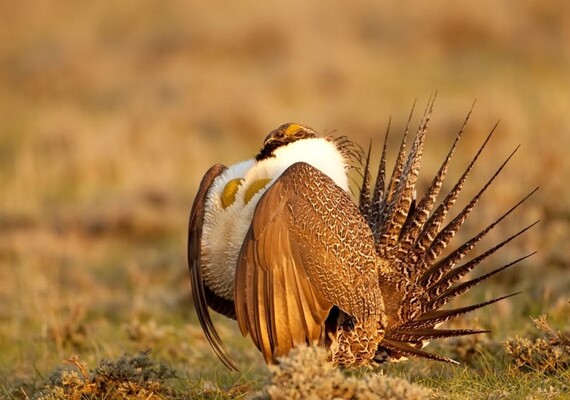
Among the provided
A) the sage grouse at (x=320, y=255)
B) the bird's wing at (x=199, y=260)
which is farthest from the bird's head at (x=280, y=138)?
the bird's wing at (x=199, y=260)

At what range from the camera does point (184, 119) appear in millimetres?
14180

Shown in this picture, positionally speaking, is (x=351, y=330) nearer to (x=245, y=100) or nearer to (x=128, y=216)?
(x=128, y=216)

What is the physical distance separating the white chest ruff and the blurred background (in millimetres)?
1367

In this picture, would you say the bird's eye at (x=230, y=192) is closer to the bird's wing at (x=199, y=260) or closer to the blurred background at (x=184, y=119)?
the bird's wing at (x=199, y=260)

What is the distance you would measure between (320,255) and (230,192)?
43 centimetres

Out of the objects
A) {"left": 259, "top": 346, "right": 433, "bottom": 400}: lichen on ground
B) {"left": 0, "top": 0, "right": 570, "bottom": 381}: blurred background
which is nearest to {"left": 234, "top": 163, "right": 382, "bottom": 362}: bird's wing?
{"left": 259, "top": 346, "right": 433, "bottom": 400}: lichen on ground

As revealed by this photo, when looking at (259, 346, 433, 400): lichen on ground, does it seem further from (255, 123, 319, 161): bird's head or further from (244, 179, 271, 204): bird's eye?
(255, 123, 319, 161): bird's head

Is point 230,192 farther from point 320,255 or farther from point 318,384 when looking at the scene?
point 318,384

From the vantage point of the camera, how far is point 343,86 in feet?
50.2

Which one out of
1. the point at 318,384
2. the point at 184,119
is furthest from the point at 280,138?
the point at 184,119

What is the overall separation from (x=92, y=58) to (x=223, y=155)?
624cm

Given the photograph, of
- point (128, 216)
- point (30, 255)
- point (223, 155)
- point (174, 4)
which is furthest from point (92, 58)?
point (30, 255)

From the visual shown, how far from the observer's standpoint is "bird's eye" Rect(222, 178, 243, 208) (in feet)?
12.6

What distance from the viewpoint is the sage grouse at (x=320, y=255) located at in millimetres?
A: 3514
